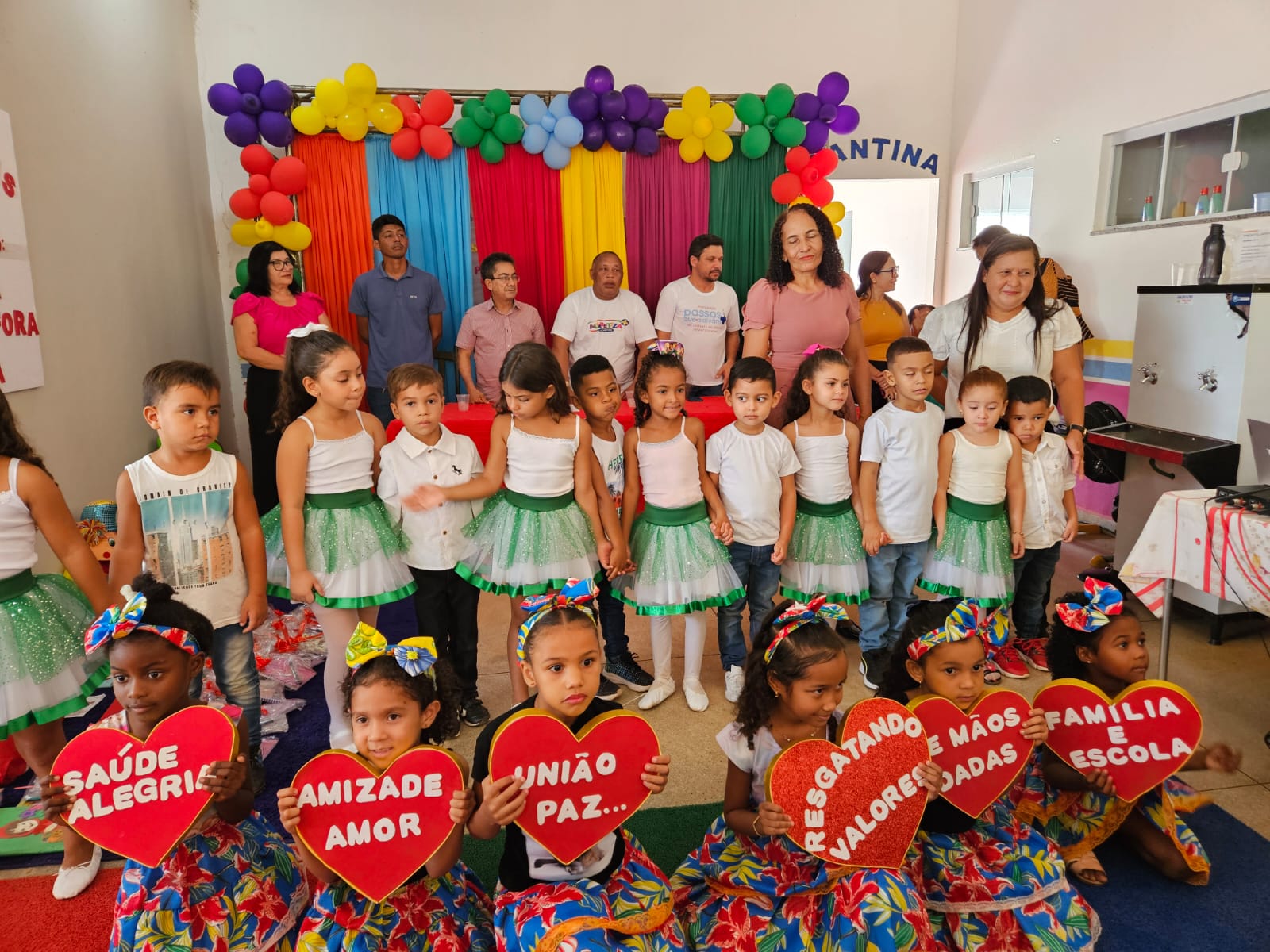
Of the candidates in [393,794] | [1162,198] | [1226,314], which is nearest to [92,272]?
[393,794]

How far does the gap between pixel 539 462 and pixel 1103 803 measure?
1622 millimetres

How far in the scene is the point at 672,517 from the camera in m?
2.58

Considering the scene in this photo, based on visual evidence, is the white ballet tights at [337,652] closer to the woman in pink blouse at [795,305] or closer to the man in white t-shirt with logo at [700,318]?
the woman in pink blouse at [795,305]

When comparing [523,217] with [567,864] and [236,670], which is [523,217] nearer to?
[236,670]

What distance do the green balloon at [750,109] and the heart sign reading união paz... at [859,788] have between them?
4.72 m

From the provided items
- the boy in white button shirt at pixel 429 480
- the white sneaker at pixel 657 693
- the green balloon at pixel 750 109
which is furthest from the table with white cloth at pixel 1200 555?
the green balloon at pixel 750 109

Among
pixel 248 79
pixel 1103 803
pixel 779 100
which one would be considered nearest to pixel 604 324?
pixel 779 100

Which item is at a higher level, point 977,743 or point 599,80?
point 599,80

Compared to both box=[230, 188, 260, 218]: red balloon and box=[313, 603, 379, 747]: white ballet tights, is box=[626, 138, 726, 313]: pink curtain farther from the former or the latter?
box=[313, 603, 379, 747]: white ballet tights

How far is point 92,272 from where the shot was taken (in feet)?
12.3

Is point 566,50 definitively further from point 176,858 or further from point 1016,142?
point 176,858

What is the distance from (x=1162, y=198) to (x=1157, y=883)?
13.0 ft

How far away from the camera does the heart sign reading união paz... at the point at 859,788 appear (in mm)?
1407

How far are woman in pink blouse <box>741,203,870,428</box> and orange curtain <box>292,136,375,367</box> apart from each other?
2995 mm
